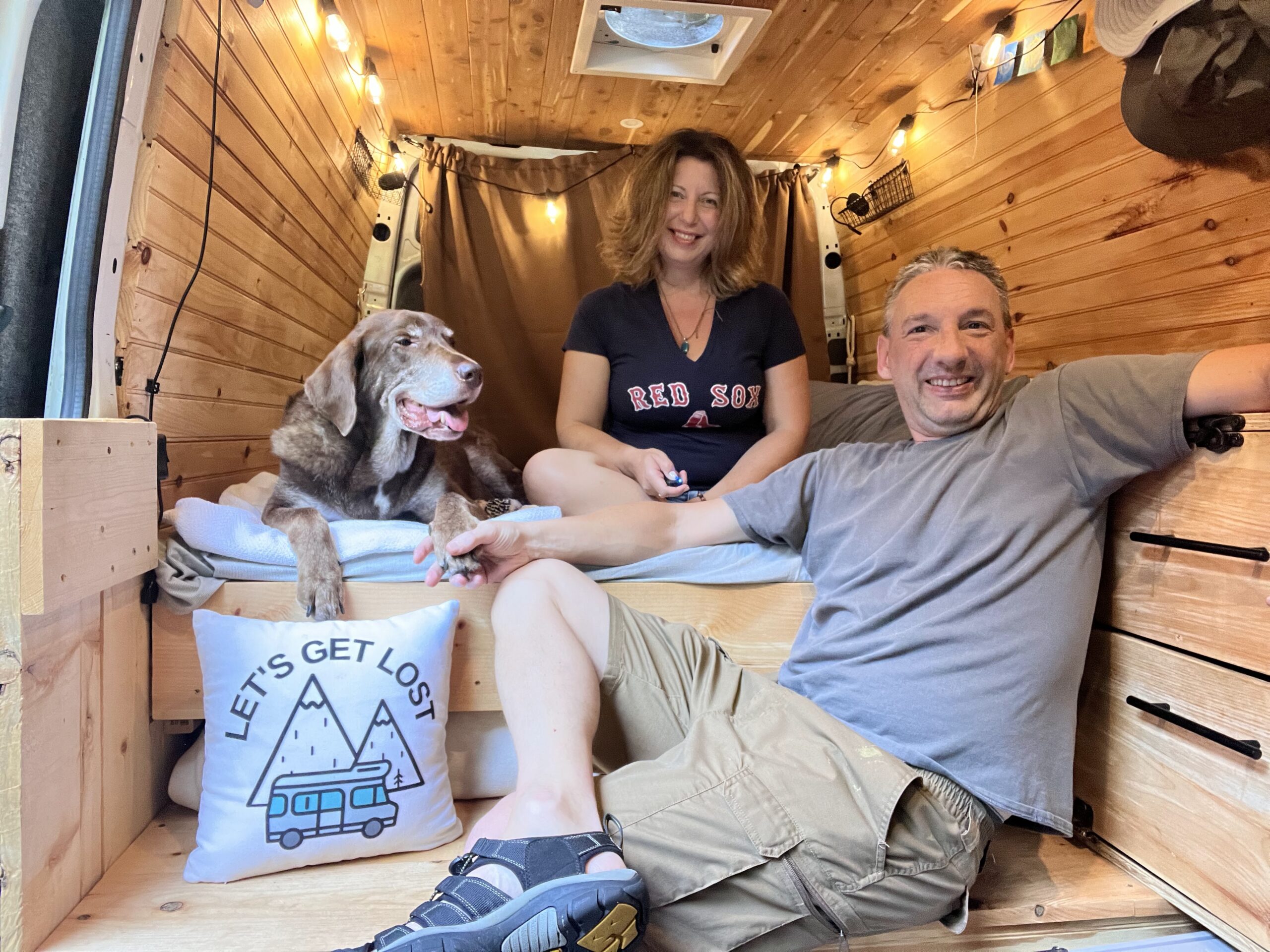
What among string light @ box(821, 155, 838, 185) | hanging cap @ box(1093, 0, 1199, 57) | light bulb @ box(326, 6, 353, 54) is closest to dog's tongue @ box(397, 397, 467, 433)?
light bulb @ box(326, 6, 353, 54)

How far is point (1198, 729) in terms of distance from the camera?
1.18 m

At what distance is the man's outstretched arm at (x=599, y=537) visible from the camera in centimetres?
137

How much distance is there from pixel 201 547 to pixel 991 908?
1533 millimetres

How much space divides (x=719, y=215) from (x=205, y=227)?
1256 mm

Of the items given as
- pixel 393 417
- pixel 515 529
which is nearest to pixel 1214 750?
pixel 515 529

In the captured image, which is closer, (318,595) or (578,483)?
(318,595)

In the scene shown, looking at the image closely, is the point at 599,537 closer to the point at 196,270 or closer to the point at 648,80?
the point at 196,270

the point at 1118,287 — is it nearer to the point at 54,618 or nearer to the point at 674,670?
the point at 674,670

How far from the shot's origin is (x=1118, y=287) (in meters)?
1.98

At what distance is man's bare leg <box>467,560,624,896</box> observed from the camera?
3.40 ft

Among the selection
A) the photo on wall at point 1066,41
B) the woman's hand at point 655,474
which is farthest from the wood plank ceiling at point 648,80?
the woman's hand at point 655,474

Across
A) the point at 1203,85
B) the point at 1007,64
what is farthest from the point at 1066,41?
the point at 1203,85

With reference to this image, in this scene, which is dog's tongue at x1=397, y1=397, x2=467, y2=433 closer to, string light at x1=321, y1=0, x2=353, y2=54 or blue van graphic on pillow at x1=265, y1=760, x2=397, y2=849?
blue van graphic on pillow at x1=265, y1=760, x2=397, y2=849

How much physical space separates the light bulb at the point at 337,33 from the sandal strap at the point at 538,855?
2531 millimetres
